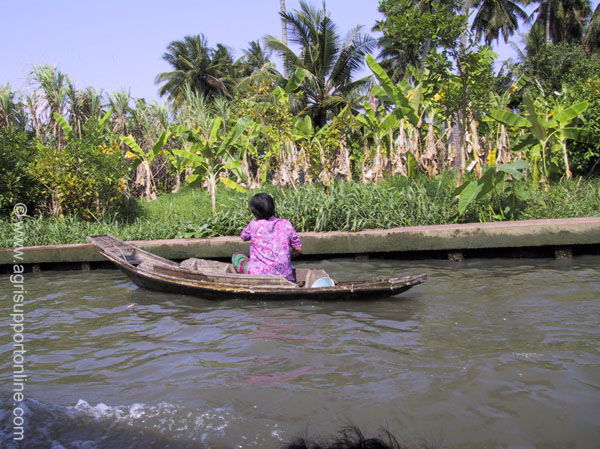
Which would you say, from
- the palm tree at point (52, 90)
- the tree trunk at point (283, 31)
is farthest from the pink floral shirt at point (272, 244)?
the tree trunk at point (283, 31)

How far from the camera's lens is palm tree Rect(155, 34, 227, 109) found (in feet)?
111

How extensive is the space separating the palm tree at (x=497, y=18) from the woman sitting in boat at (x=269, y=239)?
30364 mm

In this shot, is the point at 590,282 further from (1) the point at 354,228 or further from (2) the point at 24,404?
(2) the point at 24,404

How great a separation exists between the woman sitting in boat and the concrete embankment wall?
2.44 meters

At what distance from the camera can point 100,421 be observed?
10.1 feet

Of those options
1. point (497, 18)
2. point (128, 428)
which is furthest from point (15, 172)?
point (497, 18)

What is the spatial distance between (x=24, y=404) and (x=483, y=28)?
36382mm

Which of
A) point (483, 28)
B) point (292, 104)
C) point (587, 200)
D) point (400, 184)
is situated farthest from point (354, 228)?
point (483, 28)

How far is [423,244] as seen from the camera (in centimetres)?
789

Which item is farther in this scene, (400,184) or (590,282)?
(400,184)

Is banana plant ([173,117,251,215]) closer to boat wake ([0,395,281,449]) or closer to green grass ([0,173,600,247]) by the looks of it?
green grass ([0,173,600,247])

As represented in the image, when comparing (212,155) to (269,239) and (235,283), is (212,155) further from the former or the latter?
(235,283)

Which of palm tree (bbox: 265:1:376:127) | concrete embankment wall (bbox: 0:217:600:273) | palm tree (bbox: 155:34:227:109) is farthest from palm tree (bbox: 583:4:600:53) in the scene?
concrete embankment wall (bbox: 0:217:600:273)

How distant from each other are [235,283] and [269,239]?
0.65m
